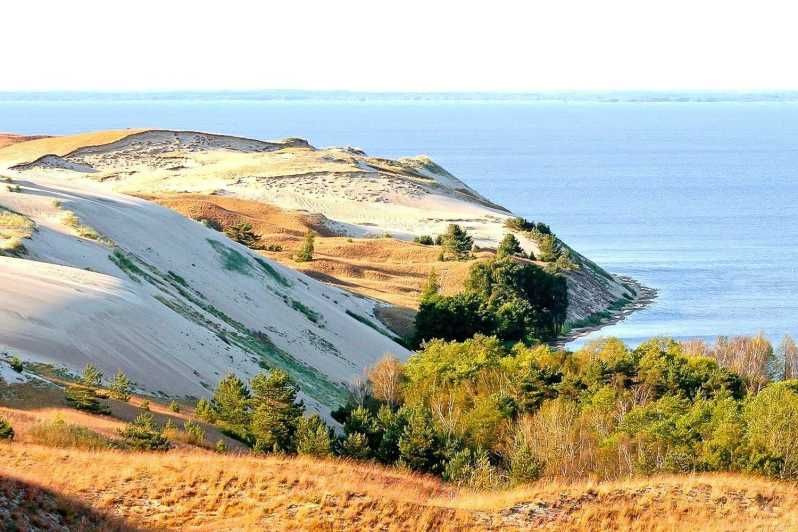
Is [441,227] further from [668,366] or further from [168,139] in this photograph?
[668,366]

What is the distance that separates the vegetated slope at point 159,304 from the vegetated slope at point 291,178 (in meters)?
29.1

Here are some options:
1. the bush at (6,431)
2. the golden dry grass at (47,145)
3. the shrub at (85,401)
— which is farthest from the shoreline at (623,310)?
the golden dry grass at (47,145)

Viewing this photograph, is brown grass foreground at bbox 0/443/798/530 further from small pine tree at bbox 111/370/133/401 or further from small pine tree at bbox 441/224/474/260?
small pine tree at bbox 441/224/474/260

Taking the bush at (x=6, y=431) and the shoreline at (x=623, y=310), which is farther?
the shoreline at (x=623, y=310)

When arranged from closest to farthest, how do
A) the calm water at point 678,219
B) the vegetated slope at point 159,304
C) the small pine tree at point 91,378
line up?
the small pine tree at point 91,378 < the vegetated slope at point 159,304 < the calm water at point 678,219

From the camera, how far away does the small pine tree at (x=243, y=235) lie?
62.0 m

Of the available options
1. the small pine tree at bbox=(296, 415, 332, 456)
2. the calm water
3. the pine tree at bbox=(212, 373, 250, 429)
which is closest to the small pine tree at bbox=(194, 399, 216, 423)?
the pine tree at bbox=(212, 373, 250, 429)

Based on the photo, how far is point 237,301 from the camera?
41031 mm

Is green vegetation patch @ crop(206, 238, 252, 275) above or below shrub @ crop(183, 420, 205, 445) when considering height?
below

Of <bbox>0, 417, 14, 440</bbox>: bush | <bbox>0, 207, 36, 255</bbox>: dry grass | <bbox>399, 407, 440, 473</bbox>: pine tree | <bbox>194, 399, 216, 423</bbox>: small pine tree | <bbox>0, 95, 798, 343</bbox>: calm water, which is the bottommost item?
<bbox>0, 95, 798, 343</bbox>: calm water

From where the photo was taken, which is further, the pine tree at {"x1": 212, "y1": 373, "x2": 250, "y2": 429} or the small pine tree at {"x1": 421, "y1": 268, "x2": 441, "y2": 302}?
the small pine tree at {"x1": 421, "y1": 268, "x2": 441, "y2": 302}

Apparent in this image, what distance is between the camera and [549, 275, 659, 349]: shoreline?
191 feet

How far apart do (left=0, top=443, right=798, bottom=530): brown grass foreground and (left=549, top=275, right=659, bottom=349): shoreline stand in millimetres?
37893

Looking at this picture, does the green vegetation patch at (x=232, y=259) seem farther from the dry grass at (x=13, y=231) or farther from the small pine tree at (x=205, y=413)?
the small pine tree at (x=205, y=413)
